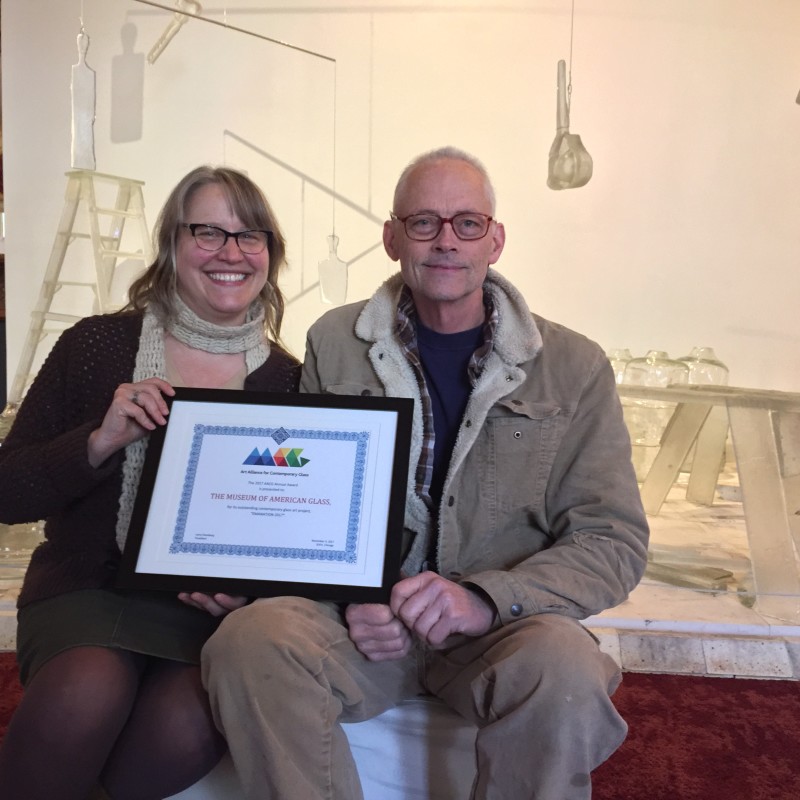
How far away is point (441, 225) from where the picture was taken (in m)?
1.67

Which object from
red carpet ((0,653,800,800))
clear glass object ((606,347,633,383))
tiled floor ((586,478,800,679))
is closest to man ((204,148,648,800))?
red carpet ((0,653,800,800))

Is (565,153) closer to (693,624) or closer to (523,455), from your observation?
(693,624)

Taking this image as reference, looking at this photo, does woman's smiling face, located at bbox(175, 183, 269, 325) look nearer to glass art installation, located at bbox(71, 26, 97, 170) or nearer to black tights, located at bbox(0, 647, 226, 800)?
black tights, located at bbox(0, 647, 226, 800)

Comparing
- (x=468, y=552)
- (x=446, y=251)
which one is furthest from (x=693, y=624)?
(x=446, y=251)

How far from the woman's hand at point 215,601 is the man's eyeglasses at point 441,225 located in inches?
29.3

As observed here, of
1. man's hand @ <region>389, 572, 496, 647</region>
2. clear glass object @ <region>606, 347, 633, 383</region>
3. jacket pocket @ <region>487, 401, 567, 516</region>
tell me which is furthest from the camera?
clear glass object @ <region>606, 347, 633, 383</region>

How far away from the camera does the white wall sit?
4609mm

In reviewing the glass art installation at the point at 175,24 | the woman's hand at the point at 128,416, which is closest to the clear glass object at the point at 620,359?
the glass art installation at the point at 175,24

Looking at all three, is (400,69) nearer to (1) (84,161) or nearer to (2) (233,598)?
(1) (84,161)

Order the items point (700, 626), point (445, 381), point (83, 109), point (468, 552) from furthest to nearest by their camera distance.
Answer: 1. point (83, 109)
2. point (700, 626)
3. point (445, 381)
4. point (468, 552)

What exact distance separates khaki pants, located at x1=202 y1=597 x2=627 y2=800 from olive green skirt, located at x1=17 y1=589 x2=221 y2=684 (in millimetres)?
204

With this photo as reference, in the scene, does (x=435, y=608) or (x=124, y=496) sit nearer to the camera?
(x=435, y=608)

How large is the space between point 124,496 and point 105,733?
436mm

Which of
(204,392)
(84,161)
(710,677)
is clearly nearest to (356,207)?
A: (84,161)
